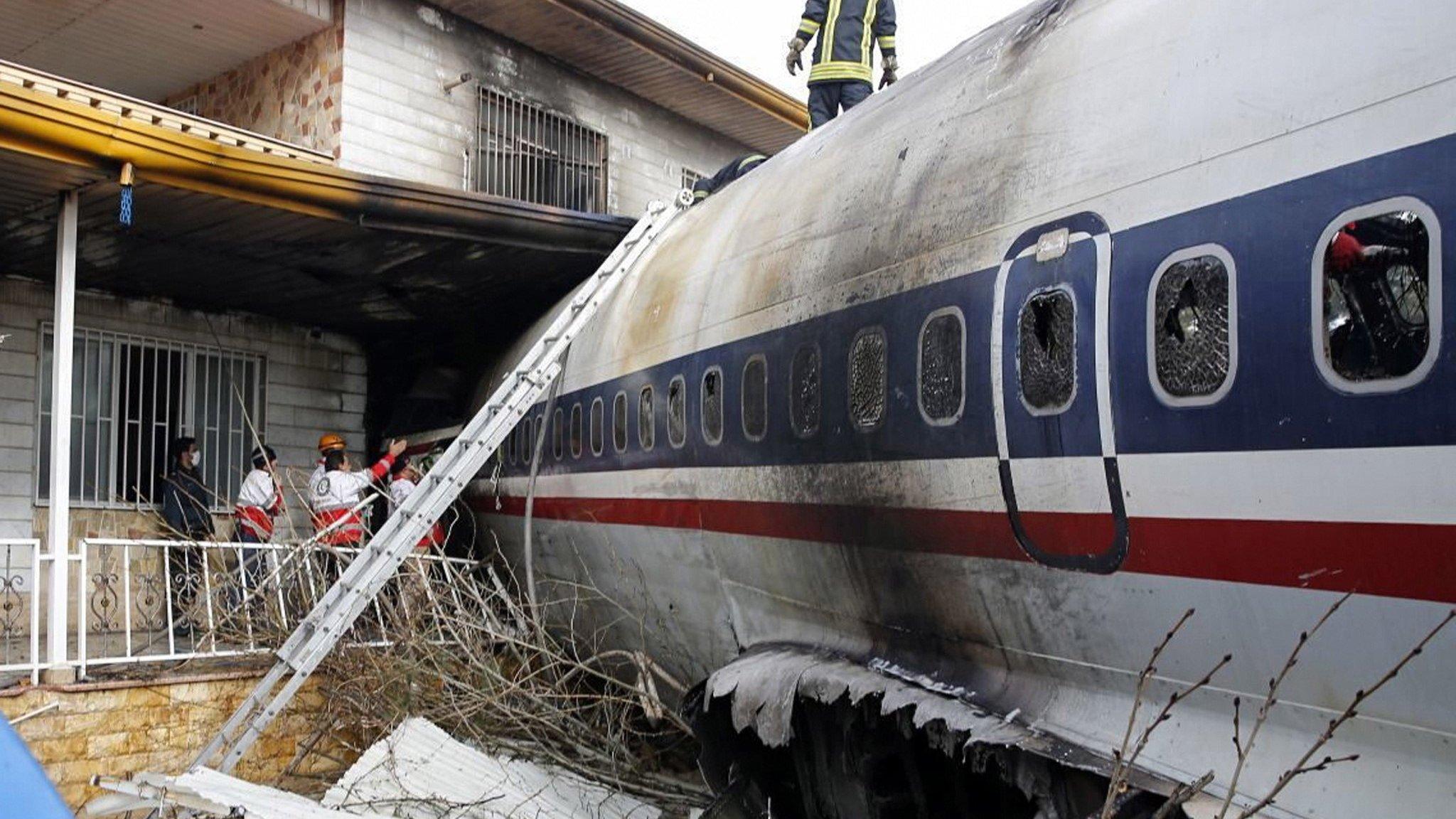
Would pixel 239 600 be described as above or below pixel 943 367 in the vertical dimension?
below

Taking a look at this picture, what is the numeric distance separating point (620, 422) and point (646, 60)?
7477mm

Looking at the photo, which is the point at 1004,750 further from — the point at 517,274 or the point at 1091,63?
the point at 517,274

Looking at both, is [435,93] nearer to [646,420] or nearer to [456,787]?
[646,420]

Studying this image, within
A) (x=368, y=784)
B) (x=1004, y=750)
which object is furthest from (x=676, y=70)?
(x=1004, y=750)

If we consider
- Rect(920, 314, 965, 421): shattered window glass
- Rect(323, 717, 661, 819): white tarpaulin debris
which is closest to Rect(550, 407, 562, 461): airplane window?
Rect(323, 717, 661, 819): white tarpaulin debris

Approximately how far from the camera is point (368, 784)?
23.7 feet

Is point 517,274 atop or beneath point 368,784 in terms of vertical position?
atop

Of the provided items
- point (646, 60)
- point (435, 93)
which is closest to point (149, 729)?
point (435, 93)

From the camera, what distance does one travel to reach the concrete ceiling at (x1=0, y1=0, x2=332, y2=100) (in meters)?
12.6

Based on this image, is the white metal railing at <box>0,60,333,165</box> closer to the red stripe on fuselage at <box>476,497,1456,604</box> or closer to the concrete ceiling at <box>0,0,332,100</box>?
the concrete ceiling at <box>0,0,332,100</box>

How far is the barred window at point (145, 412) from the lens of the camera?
39.8 feet

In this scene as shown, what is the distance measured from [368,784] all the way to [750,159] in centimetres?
509

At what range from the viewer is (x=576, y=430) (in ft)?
32.1

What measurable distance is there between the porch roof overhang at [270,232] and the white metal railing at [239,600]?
2.44 meters
